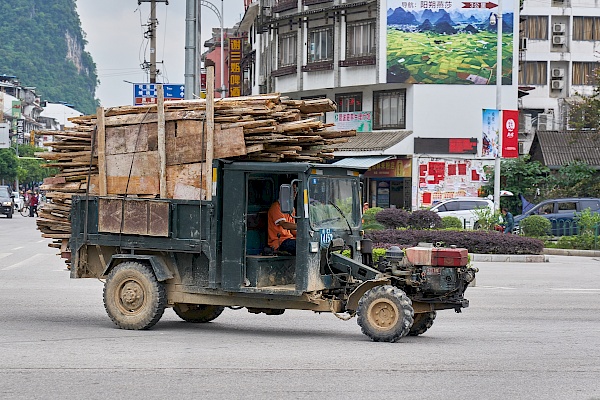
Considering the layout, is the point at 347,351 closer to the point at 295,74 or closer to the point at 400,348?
the point at 400,348

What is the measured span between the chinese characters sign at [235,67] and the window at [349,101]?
14555 mm

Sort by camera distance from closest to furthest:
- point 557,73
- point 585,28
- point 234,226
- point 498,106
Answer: point 234,226 → point 498,106 → point 557,73 → point 585,28

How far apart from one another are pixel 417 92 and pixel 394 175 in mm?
4086

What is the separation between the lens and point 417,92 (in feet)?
154

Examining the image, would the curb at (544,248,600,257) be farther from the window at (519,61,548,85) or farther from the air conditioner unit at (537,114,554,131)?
the window at (519,61,548,85)

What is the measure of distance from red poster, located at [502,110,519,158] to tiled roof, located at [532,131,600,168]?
32.5 feet

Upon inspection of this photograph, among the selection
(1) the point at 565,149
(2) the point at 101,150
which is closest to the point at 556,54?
(1) the point at 565,149

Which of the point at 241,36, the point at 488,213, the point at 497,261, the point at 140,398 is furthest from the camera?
the point at 241,36

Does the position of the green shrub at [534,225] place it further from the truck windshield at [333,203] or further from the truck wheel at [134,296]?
the truck wheel at [134,296]

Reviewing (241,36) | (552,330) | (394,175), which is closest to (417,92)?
(394,175)

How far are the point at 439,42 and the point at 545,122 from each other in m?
18.4

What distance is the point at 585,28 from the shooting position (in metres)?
63.2

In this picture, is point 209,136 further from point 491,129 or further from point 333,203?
point 491,129

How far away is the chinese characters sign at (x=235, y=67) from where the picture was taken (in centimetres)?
6356
